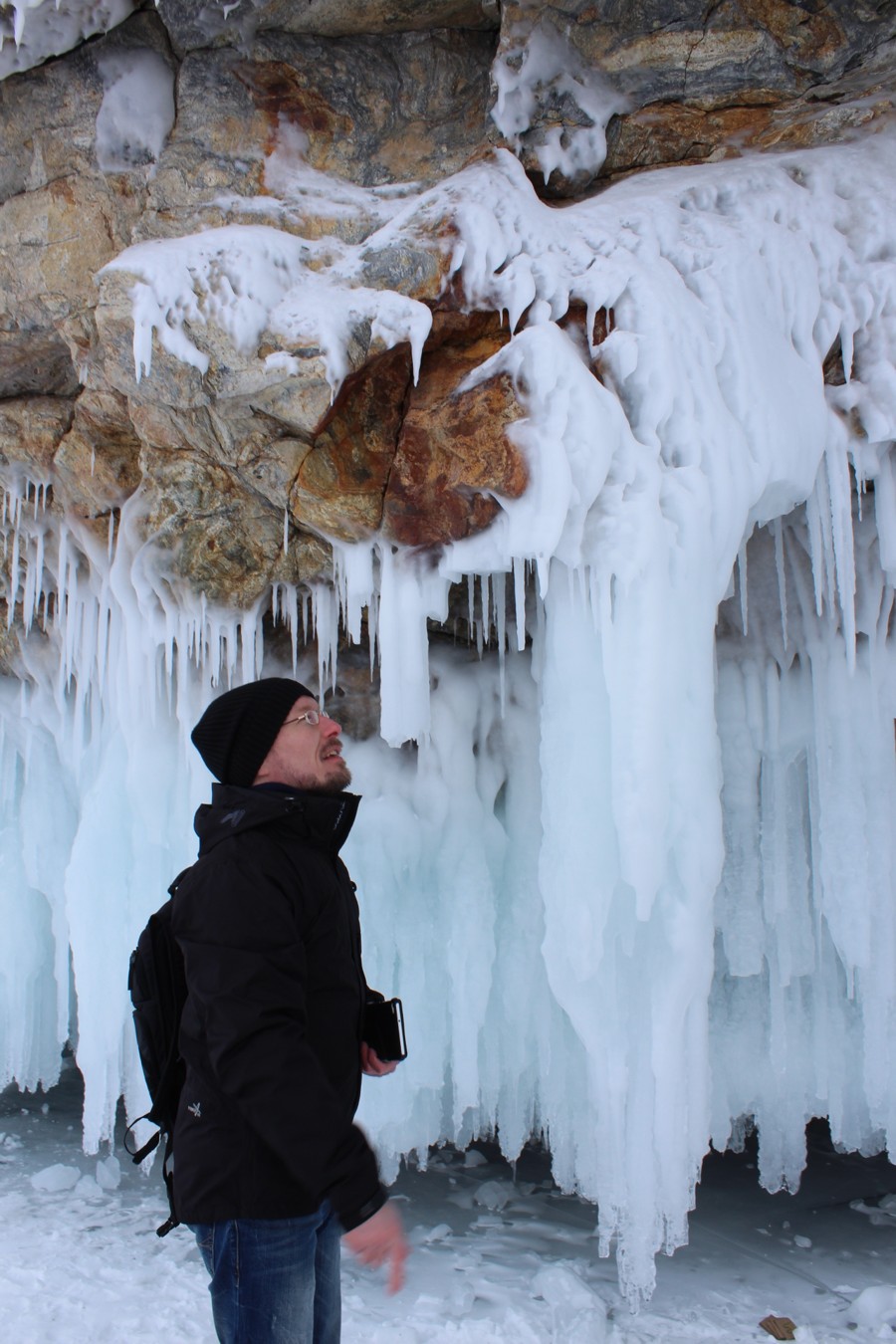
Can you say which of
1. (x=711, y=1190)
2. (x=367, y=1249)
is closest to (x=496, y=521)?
(x=367, y=1249)

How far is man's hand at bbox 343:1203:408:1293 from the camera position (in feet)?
5.56

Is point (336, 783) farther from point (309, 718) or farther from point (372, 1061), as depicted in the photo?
point (372, 1061)

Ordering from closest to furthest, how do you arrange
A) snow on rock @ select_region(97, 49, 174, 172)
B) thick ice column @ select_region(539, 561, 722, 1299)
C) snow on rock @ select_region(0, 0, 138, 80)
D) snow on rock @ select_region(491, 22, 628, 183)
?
thick ice column @ select_region(539, 561, 722, 1299), snow on rock @ select_region(491, 22, 628, 183), snow on rock @ select_region(0, 0, 138, 80), snow on rock @ select_region(97, 49, 174, 172)

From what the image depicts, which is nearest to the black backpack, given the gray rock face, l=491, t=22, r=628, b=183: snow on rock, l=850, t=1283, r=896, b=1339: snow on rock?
l=850, t=1283, r=896, b=1339: snow on rock

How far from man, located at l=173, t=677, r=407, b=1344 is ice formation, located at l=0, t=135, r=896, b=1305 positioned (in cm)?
169

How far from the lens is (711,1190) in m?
Answer: 5.46

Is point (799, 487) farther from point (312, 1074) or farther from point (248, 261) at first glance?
point (312, 1074)

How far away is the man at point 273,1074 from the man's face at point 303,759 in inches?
1.8

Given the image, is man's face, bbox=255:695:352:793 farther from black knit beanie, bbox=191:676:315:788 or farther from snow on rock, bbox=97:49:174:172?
snow on rock, bbox=97:49:174:172

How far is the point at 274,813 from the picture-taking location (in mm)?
2008

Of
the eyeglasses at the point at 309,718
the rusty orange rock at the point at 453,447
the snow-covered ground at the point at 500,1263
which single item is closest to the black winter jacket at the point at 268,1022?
the eyeglasses at the point at 309,718

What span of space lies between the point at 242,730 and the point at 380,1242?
42.4 inches

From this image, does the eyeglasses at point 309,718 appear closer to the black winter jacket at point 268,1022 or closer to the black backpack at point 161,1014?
the black winter jacket at point 268,1022

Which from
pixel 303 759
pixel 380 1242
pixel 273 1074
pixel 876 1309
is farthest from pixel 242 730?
pixel 876 1309
